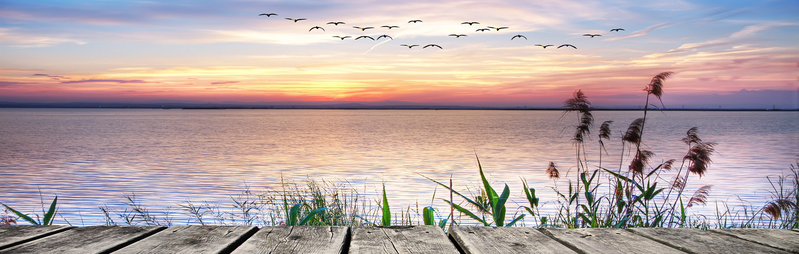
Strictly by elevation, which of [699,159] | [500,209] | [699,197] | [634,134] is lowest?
[699,197]

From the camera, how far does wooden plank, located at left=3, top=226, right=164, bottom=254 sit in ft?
8.20

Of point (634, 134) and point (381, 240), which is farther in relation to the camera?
point (634, 134)

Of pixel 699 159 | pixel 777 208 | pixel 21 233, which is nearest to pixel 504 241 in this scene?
pixel 21 233

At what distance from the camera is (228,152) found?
3059cm

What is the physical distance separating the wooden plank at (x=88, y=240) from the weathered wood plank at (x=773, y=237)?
3073 millimetres

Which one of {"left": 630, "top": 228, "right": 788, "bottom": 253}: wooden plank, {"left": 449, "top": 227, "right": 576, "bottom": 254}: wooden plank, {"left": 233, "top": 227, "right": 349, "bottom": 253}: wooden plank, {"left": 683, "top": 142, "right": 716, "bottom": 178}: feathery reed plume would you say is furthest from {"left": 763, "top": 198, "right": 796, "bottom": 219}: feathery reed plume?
{"left": 233, "top": 227, "right": 349, "bottom": 253}: wooden plank

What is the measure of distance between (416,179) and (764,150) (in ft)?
80.0

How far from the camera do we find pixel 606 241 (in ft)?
9.07

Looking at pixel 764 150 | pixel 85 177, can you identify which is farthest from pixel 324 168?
pixel 764 150

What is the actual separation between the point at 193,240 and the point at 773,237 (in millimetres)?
2950

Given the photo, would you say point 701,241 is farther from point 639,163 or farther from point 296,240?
point 639,163

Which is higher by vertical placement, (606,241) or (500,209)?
(606,241)

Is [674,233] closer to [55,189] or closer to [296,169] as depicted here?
[55,189]

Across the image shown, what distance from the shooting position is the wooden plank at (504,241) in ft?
8.33
